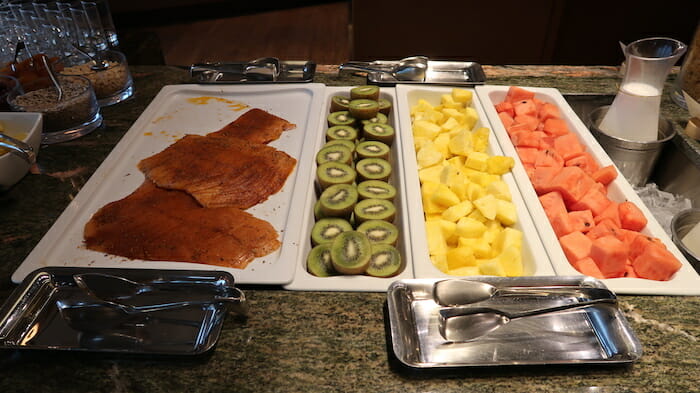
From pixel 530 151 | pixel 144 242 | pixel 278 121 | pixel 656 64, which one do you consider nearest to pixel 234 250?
pixel 144 242

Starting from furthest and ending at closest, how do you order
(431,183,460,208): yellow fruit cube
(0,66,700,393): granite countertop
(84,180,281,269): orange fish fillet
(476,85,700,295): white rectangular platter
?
(431,183,460,208): yellow fruit cube, (84,180,281,269): orange fish fillet, (476,85,700,295): white rectangular platter, (0,66,700,393): granite countertop

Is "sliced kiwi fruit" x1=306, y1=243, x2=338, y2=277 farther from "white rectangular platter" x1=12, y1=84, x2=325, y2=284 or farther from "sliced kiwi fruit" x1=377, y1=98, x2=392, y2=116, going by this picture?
"sliced kiwi fruit" x1=377, y1=98, x2=392, y2=116

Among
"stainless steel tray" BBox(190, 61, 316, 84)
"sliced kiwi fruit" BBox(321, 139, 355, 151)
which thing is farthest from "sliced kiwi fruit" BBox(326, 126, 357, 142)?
"stainless steel tray" BBox(190, 61, 316, 84)

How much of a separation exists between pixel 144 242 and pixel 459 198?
0.82 m

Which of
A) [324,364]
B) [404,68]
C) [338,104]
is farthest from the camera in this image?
[404,68]

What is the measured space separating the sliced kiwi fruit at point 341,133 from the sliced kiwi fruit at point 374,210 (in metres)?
0.35

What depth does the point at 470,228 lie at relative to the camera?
111 centimetres

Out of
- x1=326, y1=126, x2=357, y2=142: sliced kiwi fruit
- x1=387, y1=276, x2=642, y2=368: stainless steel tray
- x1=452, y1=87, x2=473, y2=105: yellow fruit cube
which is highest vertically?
x1=452, y1=87, x2=473, y2=105: yellow fruit cube

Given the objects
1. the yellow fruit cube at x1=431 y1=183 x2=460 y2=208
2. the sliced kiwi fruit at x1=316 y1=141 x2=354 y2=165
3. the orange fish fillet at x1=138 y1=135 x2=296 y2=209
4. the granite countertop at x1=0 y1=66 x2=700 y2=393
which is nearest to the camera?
the granite countertop at x1=0 y1=66 x2=700 y2=393

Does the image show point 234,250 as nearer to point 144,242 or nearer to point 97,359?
point 144,242

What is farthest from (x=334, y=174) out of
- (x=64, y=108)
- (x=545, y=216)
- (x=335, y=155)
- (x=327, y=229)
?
(x=64, y=108)

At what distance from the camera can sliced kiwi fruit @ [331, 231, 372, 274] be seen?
100 cm

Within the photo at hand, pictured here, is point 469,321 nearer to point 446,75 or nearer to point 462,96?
point 462,96

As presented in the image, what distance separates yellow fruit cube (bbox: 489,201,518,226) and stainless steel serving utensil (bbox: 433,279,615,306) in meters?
0.28
